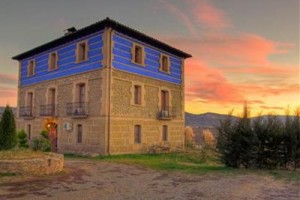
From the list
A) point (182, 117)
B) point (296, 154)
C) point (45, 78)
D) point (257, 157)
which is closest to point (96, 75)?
point (45, 78)

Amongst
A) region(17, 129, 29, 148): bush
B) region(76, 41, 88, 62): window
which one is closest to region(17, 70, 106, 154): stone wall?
region(17, 129, 29, 148): bush

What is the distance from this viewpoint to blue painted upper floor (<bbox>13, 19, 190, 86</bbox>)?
20297 millimetres

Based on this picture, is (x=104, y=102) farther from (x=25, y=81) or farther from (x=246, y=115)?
(x=25, y=81)

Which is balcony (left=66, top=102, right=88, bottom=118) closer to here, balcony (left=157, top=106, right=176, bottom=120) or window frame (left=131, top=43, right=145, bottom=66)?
window frame (left=131, top=43, right=145, bottom=66)

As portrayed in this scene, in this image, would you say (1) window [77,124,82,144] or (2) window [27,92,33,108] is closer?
(1) window [77,124,82,144]

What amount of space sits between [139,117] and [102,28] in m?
6.63

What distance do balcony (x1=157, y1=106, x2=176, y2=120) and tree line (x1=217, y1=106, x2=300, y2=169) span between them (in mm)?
10296

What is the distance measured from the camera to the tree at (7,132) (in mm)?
15383

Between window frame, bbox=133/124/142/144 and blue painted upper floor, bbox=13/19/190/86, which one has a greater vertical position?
blue painted upper floor, bbox=13/19/190/86

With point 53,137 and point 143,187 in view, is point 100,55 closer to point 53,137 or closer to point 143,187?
point 53,137

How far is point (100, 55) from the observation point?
786 inches

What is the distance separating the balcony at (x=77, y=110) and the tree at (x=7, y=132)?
5.16m

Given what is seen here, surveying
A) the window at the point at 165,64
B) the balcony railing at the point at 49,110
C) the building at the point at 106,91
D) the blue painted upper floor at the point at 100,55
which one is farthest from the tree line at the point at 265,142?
the balcony railing at the point at 49,110

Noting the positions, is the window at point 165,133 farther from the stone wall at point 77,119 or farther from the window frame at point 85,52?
the window frame at point 85,52
